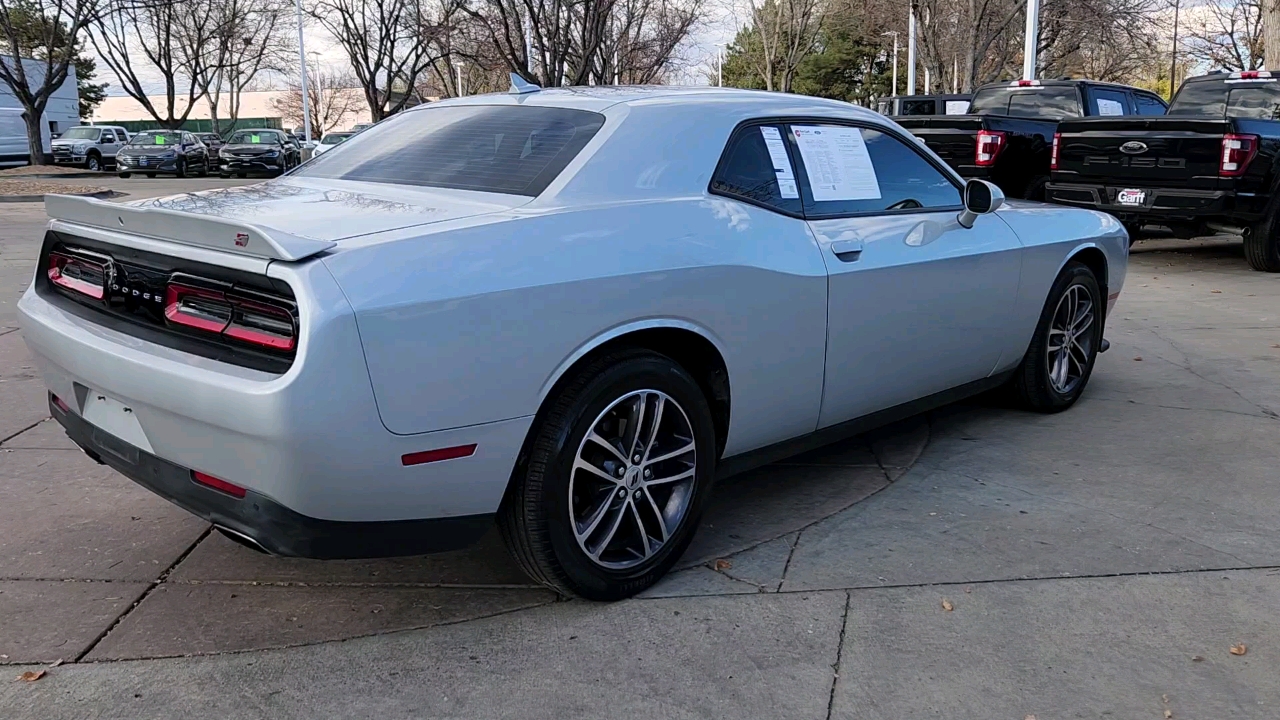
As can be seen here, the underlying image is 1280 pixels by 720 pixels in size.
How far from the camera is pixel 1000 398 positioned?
5.50m

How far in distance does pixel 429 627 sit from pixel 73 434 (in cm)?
126

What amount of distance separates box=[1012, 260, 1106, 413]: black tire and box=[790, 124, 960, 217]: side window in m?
0.95

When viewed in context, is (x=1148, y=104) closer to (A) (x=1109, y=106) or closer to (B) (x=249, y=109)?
(A) (x=1109, y=106)

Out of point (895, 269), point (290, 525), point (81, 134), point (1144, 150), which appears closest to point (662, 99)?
point (895, 269)

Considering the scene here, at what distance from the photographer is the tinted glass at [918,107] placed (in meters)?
19.4

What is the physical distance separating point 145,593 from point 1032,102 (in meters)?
13.2

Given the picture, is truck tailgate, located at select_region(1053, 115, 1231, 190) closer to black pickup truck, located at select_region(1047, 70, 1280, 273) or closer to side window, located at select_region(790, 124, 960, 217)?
black pickup truck, located at select_region(1047, 70, 1280, 273)

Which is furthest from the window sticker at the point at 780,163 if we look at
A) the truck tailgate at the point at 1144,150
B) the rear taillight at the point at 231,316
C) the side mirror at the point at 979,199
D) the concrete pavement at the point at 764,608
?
the truck tailgate at the point at 1144,150

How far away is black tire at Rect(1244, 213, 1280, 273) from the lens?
1060 centimetres

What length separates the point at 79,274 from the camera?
3.42 metres

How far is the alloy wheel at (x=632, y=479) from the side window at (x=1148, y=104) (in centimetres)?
1336

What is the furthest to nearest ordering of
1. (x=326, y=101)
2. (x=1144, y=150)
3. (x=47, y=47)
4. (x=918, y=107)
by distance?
(x=326, y=101)
(x=47, y=47)
(x=918, y=107)
(x=1144, y=150)

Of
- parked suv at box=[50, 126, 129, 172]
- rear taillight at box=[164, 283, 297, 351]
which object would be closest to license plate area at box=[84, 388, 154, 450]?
rear taillight at box=[164, 283, 297, 351]

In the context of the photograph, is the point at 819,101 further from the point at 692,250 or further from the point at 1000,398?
the point at 1000,398
